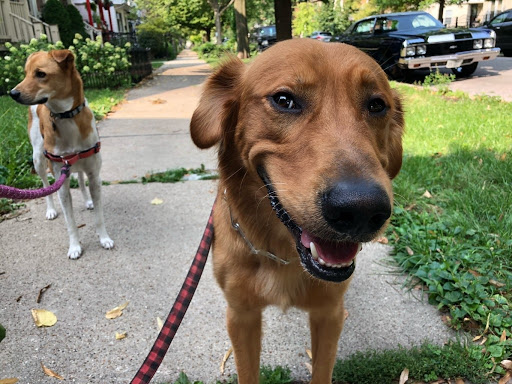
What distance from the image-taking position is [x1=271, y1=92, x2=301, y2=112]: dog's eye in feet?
5.46

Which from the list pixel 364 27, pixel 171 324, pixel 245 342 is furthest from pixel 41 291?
Answer: pixel 364 27

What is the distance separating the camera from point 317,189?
1.36 metres

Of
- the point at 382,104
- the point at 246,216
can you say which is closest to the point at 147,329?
the point at 246,216

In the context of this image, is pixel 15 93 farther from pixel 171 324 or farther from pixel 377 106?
pixel 377 106

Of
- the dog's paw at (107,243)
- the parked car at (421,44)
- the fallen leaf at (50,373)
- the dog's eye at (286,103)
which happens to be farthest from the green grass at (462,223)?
the parked car at (421,44)

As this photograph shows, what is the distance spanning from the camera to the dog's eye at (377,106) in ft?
5.71

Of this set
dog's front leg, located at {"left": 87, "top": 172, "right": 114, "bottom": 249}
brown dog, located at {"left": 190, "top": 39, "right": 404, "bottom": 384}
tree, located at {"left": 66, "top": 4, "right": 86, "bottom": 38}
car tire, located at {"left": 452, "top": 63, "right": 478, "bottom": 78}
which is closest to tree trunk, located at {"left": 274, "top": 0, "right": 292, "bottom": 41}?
car tire, located at {"left": 452, "top": 63, "right": 478, "bottom": 78}

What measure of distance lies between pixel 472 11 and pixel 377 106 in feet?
185

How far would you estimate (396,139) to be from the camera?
211 centimetres

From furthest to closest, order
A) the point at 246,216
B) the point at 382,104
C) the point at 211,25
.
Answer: the point at 211,25 < the point at 246,216 < the point at 382,104

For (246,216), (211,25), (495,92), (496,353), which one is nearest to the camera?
(246,216)

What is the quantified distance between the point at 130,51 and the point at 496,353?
14140 mm

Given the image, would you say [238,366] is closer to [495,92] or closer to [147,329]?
[147,329]

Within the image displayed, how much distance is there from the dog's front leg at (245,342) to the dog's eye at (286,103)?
40.2 inches
